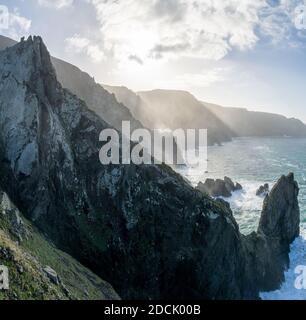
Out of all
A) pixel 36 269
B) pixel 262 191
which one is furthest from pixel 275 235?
pixel 262 191

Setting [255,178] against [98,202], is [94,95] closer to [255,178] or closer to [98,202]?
[255,178]

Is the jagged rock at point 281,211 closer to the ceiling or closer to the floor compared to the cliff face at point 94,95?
closer to the floor

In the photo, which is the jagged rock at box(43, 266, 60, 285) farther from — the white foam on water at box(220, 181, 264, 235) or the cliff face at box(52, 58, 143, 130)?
the cliff face at box(52, 58, 143, 130)

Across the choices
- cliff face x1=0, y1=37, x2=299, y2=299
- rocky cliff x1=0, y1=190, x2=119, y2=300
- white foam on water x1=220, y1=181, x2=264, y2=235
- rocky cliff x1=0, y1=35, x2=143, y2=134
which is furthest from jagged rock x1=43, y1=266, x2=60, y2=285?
rocky cliff x1=0, y1=35, x2=143, y2=134

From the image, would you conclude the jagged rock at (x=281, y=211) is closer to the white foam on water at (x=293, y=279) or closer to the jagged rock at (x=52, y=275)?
the white foam on water at (x=293, y=279)

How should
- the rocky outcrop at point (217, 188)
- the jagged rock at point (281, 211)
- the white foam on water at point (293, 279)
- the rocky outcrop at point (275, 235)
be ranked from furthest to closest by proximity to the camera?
the rocky outcrop at point (217, 188), the jagged rock at point (281, 211), the rocky outcrop at point (275, 235), the white foam on water at point (293, 279)

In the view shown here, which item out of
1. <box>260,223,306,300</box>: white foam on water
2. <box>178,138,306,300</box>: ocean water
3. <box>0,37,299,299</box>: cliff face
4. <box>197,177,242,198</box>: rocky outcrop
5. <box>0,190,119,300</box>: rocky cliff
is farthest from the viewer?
<box>197,177,242,198</box>: rocky outcrop

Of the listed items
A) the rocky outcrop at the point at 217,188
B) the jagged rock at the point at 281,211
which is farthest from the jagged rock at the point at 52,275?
the rocky outcrop at the point at 217,188
